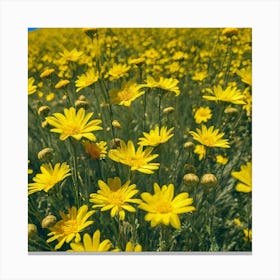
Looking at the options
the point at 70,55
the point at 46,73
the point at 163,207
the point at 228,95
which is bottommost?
the point at 163,207

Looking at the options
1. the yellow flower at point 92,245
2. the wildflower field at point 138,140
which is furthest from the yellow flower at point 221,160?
the yellow flower at point 92,245

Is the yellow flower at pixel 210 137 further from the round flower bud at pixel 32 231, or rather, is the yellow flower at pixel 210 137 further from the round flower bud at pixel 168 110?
the round flower bud at pixel 32 231

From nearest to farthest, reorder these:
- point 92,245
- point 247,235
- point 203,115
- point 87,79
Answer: point 92,245 → point 247,235 → point 87,79 → point 203,115

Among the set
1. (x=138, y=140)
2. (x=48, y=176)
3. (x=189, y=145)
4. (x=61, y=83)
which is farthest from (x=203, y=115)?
(x=48, y=176)

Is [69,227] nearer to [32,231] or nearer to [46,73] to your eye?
[32,231]

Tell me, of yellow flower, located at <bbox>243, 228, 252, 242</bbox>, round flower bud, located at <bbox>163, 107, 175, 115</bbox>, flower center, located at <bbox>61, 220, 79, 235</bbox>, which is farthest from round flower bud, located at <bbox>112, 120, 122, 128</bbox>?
yellow flower, located at <bbox>243, 228, 252, 242</bbox>
